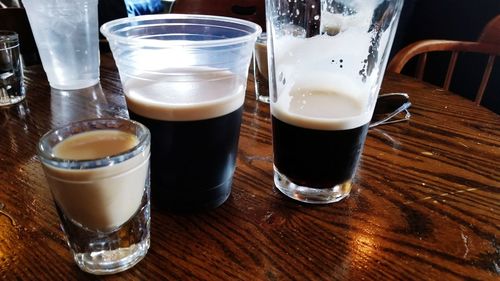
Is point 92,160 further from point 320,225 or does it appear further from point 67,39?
point 67,39

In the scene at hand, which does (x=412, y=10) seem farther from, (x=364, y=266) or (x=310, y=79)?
(x=364, y=266)

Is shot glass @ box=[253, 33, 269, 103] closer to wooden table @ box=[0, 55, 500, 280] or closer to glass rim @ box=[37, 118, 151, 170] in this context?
wooden table @ box=[0, 55, 500, 280]

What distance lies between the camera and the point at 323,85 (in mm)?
557

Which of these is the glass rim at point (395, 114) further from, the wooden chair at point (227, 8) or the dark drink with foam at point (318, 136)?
Answer: the wooden chair at point (227, 8)

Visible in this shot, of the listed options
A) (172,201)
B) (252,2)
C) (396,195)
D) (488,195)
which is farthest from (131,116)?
(252,2)

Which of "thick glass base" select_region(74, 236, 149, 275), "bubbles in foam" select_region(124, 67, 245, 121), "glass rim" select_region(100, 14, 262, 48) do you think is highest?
"glass rim" select_region(100, 14, 262, 48)

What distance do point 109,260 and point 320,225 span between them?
0.23 m

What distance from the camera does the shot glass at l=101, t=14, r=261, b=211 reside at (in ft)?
1.47

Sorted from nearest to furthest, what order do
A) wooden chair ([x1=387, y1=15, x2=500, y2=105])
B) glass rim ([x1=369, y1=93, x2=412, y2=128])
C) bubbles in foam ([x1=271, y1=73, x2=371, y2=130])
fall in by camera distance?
bubbles in foam ([x1=271, y1=73, x2=371, y2=130]), glass rim ([x1=369, y1=93, x2=412, y2=128]), wooden chair ([x1=387, y1=15, x2=500, y2=105])

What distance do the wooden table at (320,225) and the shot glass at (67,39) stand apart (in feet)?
0.87

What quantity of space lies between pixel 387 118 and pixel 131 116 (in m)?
0.50

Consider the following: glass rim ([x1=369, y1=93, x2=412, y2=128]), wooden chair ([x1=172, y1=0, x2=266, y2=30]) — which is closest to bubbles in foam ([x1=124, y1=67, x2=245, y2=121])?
glass rim ([x1=369, y1=93, x2=412, y2=128])

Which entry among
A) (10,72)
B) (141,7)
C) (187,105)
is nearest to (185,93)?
(187,105)

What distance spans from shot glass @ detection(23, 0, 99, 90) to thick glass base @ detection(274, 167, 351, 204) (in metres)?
0.63
